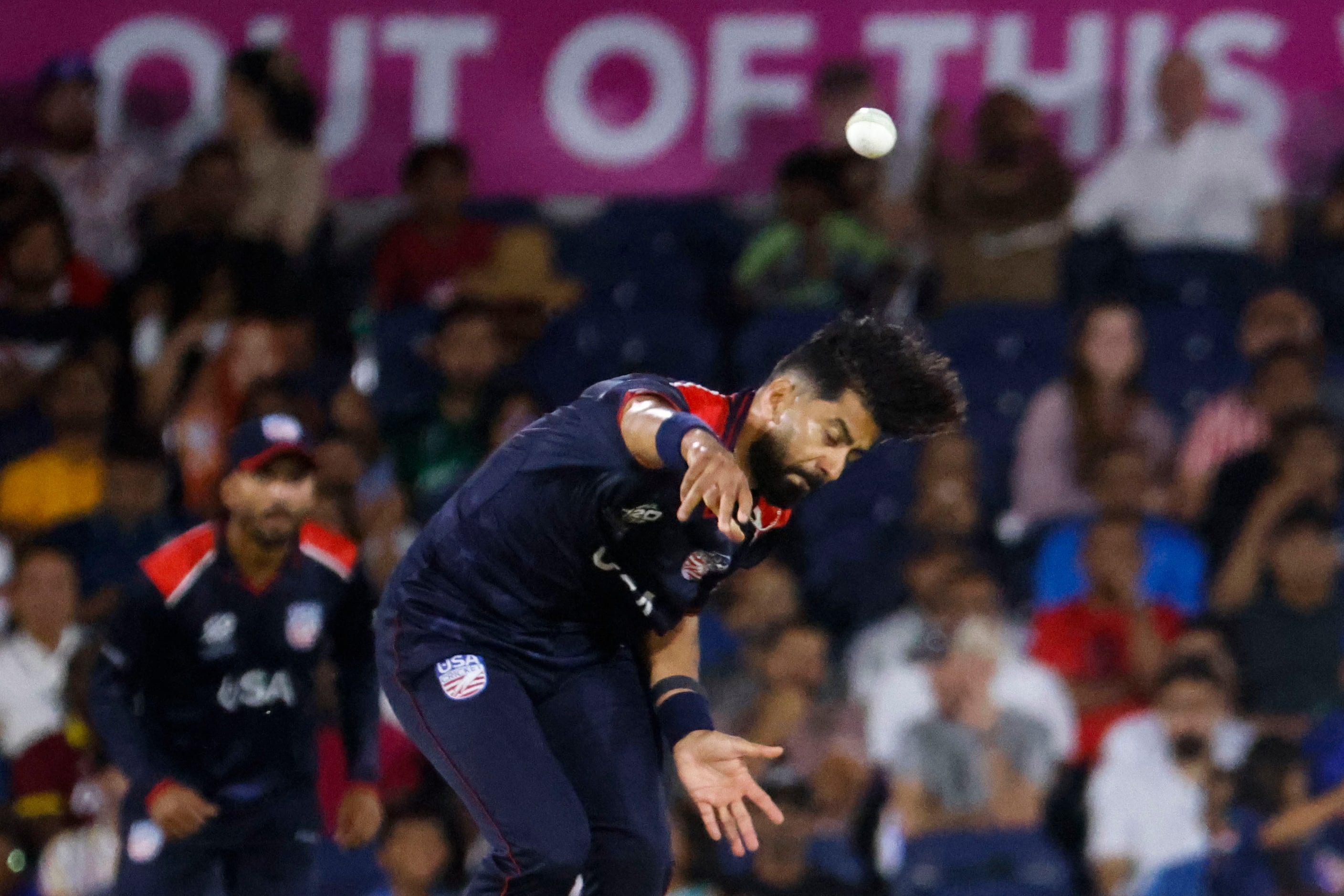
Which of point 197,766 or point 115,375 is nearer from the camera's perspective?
point 197,766

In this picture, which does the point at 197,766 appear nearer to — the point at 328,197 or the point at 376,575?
the point at 376,575

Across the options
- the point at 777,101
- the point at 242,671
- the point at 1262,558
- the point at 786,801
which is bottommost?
the point at 786,801

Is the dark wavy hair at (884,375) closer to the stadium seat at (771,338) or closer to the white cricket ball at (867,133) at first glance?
the stadium seat at (771,338)

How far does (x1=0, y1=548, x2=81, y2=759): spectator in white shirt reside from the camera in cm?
767

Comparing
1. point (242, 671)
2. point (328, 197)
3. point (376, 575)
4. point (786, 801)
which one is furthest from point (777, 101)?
point (242, 671)

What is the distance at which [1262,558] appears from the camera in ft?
26.5

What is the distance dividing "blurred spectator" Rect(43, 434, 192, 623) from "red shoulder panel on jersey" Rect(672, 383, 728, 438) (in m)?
5.05

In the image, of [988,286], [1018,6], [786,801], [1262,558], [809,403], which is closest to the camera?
[809,403]

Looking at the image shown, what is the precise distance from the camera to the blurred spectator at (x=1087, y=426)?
8500 millimetres

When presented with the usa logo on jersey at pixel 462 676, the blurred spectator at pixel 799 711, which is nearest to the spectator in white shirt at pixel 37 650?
the blurred spectator at pixel 799 711

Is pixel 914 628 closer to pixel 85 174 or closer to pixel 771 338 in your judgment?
pixel 771 338

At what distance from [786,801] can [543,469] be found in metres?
3.36

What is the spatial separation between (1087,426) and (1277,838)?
2.16 m

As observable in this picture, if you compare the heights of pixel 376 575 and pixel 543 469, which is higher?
pixel 543 469
